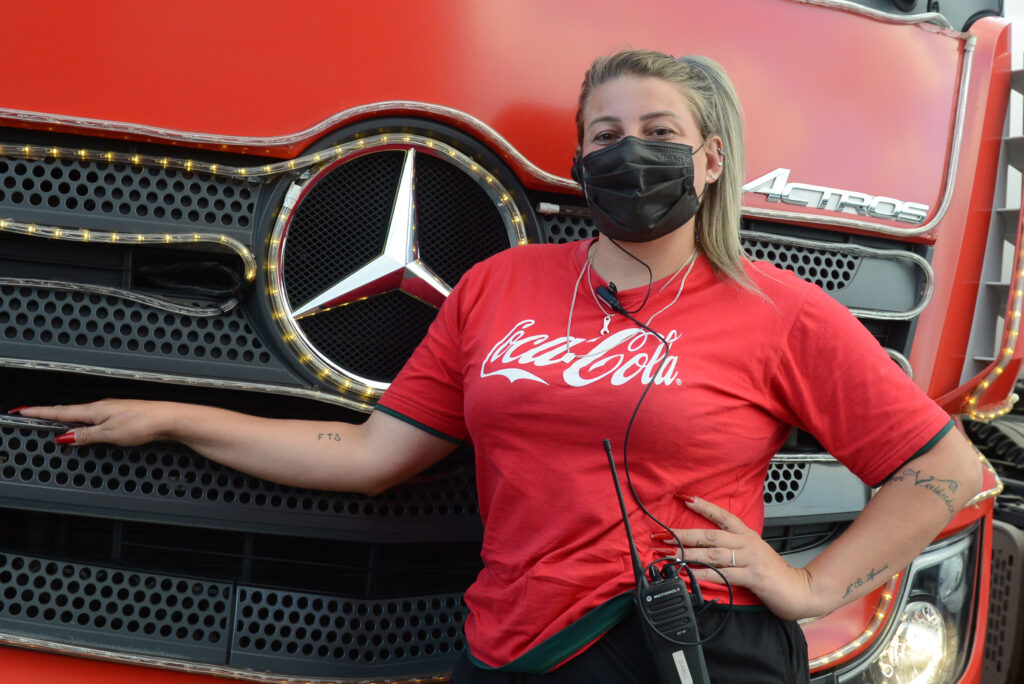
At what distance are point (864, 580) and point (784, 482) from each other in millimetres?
617

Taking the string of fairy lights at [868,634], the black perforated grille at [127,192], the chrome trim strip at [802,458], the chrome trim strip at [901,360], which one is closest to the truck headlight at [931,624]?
the string of fairy lights at [868,634]

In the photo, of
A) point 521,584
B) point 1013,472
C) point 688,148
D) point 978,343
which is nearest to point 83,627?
point 521,584

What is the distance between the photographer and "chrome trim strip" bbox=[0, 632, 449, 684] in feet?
6.49

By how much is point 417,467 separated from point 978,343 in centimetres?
156

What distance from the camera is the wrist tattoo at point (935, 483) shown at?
5.63 feet

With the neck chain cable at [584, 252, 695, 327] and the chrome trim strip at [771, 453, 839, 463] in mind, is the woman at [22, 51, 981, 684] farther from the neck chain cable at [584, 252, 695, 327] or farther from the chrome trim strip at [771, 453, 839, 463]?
the chrome trim strip at [771, 453, 839, 463]

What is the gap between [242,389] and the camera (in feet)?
6.58

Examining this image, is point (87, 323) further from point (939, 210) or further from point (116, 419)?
point (939, 210)

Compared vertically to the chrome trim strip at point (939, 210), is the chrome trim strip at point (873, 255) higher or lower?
lower

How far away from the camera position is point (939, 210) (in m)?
2.41

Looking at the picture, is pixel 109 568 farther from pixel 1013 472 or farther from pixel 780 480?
pixel 1013 472

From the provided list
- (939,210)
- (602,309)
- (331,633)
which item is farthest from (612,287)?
(939,210)

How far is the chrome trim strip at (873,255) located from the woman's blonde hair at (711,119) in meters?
0.38

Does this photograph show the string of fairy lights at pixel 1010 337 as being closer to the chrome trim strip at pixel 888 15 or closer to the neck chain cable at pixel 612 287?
the chrome trim strip at pixel 888 15
